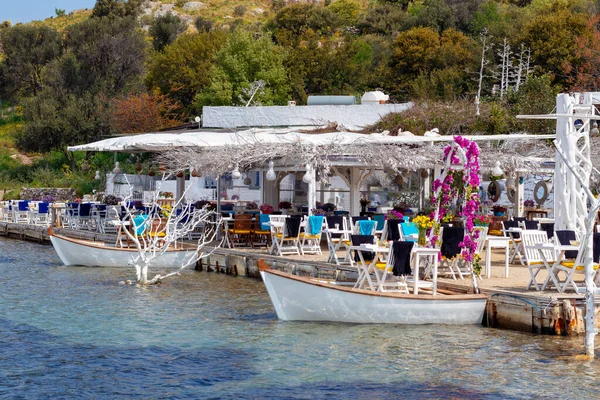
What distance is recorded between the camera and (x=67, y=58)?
5150 cm

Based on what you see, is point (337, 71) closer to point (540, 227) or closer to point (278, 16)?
point (278, 16)

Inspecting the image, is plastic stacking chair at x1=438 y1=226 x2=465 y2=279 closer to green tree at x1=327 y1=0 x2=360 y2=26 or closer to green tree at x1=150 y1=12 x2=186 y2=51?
green tree at x1=150 y1=12 x2=186 y2=51

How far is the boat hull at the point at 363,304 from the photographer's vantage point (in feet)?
47.6

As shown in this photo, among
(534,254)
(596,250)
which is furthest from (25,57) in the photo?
(596,250)

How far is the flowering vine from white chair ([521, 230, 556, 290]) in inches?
34.5

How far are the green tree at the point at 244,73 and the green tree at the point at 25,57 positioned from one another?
11.6 metres

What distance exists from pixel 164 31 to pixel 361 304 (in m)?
62.2

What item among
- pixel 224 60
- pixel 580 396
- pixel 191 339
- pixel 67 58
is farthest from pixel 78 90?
pixel 580 396

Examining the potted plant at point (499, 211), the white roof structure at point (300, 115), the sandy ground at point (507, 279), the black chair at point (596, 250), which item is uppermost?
the white roof structure at point (300, 115)

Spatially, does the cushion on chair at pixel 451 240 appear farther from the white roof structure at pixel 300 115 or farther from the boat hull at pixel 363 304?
the white roof structure at pixel 300 115

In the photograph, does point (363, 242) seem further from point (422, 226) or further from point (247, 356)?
point (247, 356)

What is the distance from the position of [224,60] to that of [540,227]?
1423 inches

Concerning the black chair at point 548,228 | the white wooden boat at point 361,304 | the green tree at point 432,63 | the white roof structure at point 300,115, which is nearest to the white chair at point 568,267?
the white wooden boat at point 361,304

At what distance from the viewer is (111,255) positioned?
72.5ft
